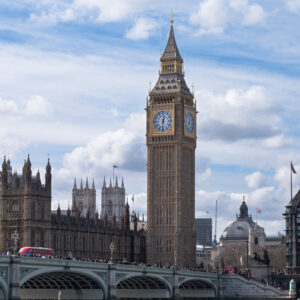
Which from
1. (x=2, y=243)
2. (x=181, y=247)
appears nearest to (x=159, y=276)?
(x=2, y=243)

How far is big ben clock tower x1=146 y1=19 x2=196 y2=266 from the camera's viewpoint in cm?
17662

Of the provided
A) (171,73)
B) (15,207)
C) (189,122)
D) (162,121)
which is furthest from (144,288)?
(171,73)

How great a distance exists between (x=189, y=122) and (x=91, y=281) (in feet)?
259

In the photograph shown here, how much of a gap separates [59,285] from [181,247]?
67278 mm

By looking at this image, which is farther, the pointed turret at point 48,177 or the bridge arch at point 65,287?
the pointed turret at point 48,177

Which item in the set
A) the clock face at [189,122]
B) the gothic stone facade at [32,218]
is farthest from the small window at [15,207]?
the clock face at [189,122]

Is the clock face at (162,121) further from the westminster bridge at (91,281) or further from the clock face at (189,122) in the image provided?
the westminster bridge at (91,281)

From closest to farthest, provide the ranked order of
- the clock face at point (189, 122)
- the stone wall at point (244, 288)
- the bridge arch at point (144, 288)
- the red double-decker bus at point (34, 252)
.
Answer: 1. the red double-decker bus at point (34, 252)
2. the bridge arch at point (144, 288)
3. the stone wall at point (244, 288)
4. the clock face at point (189, 122)

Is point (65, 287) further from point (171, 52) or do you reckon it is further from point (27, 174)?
point (171, 52)

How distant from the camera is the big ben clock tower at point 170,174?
17662cm

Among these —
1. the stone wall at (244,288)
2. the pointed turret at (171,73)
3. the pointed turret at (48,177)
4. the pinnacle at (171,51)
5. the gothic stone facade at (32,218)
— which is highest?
the pinnacle at (171,51)

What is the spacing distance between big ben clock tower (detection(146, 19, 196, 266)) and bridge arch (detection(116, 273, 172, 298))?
5109 cm

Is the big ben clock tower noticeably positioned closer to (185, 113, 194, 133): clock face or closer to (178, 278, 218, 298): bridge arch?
(185, 113, 194, 133): clock face

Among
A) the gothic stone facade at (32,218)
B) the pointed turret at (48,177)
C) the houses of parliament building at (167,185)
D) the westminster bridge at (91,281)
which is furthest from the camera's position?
the houses of parliament building at (167,185)
